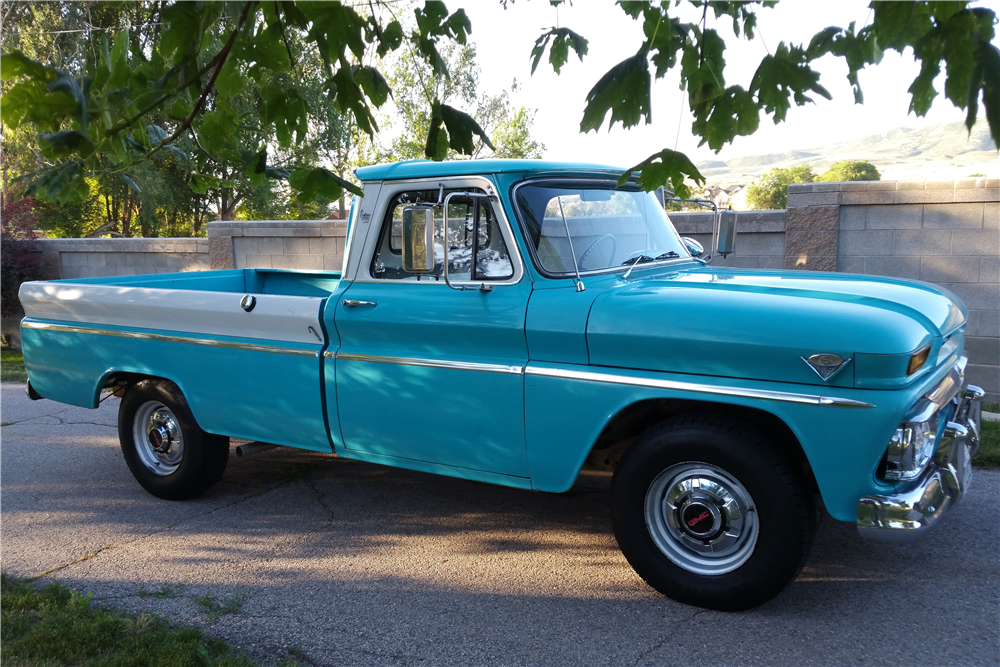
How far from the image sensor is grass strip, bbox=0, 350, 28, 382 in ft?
34.1

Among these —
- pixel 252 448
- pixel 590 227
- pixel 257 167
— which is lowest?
pixel 252 448

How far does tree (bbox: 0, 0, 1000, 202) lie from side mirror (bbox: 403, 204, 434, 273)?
2.06ft

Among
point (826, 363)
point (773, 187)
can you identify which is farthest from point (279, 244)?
point (773, 187)

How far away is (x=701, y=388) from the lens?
3.41 meters

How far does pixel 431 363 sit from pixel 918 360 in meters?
2.26

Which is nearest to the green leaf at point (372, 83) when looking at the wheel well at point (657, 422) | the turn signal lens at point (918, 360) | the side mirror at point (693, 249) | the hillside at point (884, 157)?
the wheel well at point (657, 422)

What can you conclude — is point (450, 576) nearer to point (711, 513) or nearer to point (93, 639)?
point (711, 513)

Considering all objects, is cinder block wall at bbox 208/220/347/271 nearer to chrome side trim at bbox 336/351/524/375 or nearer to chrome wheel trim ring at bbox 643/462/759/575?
chrome side trim at bbox 336/351/524/375

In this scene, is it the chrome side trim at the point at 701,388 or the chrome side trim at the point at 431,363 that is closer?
the chrome side trim at the point at 701,388

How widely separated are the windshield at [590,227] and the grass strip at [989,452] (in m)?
2.74

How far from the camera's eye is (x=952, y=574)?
12.7 ft

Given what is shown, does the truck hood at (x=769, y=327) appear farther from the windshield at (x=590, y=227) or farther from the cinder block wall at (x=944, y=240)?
the cinder block wall at (x=944, y=240)

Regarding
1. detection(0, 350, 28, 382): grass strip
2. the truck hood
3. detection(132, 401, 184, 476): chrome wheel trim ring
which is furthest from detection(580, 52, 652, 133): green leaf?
detection(0, 350, 28, 382): grass strip

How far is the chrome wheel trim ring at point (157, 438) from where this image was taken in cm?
523
